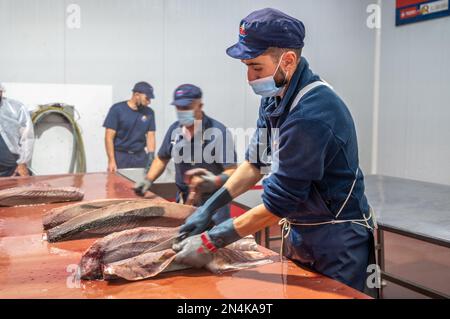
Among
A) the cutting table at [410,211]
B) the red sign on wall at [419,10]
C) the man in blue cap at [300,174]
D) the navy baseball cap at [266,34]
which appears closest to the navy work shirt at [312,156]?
the man in blue cap at [300,174]

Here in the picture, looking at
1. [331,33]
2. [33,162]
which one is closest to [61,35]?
[33,162]

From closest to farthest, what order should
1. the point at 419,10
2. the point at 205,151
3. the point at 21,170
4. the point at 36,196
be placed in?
the point at 36,196 < the point at 205,151 < the point at 21,170 < the point at 419,10

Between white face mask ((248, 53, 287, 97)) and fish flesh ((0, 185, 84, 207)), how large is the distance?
5.15ft

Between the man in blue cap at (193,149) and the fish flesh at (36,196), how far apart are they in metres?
0.39

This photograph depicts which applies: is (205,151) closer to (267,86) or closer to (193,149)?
(193,149)

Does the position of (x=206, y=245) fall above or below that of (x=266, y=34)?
below

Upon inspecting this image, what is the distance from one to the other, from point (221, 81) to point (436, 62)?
9.94 ft

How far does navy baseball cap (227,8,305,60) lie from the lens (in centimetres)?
148

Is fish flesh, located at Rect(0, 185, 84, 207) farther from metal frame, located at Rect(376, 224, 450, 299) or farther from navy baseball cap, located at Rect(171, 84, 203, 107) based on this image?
metal frame, located at Rect(376, 224, 450, 299)

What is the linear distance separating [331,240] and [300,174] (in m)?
0.33

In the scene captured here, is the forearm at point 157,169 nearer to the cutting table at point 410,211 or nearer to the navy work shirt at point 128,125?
the cutting table at point 410,211

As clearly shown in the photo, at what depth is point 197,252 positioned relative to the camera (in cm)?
151

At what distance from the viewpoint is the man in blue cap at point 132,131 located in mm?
5238

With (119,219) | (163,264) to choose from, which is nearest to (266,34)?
(163,264)
